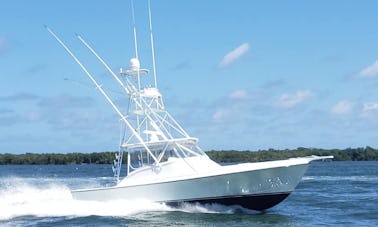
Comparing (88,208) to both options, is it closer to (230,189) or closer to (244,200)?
(230,189)

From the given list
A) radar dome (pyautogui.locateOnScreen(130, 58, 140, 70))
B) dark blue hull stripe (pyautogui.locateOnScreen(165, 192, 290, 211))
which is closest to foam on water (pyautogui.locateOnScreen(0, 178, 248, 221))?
dark blue hull stripe (pyautogui.locateOnScreen(165, 192, 290, 211))

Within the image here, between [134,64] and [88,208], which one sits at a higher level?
[134,64]

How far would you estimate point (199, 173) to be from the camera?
Result: 2823 cm

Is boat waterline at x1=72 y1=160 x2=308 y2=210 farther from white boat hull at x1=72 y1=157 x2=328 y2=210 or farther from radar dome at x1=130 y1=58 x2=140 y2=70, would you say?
radar dome at x1=130 y1=58 x2=140 y2=70

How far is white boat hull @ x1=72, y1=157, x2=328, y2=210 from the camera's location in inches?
1101

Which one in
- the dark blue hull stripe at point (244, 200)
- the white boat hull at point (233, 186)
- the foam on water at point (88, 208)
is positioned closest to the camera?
the white boat hull at point (233, 186)

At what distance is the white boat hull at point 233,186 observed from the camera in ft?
91.8

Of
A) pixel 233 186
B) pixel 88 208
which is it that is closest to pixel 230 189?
pixel 233 186

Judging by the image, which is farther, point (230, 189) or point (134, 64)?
point (134, 64)

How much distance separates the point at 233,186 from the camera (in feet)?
92.4

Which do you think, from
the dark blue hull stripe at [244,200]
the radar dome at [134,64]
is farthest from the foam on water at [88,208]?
the radar dome at [134,64]

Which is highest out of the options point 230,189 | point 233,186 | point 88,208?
point 233,186

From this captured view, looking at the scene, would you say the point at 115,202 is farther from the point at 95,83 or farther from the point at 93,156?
the point at 93,156

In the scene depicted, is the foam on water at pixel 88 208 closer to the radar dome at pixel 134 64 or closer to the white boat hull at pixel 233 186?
the white boat hull at pixel 233 186
